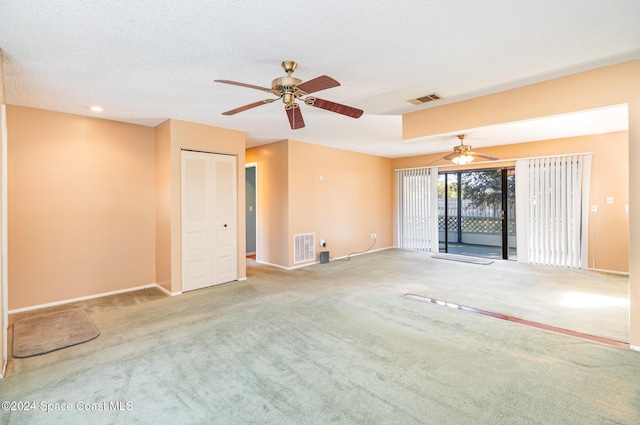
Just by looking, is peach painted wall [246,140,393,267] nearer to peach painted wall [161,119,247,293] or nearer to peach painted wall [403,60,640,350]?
peach painted wall [161,119,247,293]

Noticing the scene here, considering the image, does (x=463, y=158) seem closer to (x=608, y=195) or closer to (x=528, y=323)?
(x=608, y=195)

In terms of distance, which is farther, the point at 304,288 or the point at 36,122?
the point at 304,288

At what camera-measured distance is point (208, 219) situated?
4695mm

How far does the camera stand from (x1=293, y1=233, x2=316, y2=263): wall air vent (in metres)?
6.01

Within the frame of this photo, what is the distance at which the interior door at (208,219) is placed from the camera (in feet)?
14.6

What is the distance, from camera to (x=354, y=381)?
2213mm

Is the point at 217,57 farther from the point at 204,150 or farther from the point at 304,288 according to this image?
the point at 304,288

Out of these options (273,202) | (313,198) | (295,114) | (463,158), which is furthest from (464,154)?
(295,114)

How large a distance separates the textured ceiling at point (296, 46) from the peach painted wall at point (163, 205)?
0.80m

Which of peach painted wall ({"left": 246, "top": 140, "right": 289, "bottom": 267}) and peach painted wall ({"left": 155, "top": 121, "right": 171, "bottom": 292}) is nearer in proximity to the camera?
peach painted wall ({"left": 155, "top": 121, "right": 171, "bottom": 292})

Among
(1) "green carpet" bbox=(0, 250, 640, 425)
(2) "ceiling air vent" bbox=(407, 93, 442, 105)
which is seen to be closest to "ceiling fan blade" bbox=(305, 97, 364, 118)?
(2) "ceiling air vent" bbox=(407, 93, 442, 105)

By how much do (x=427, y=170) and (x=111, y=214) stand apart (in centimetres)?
688

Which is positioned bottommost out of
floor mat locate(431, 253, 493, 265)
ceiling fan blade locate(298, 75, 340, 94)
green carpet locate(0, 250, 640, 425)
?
green carpet locate(0, 250, 640, 425)

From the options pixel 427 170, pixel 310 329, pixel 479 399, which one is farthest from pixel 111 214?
pixel 427 170
